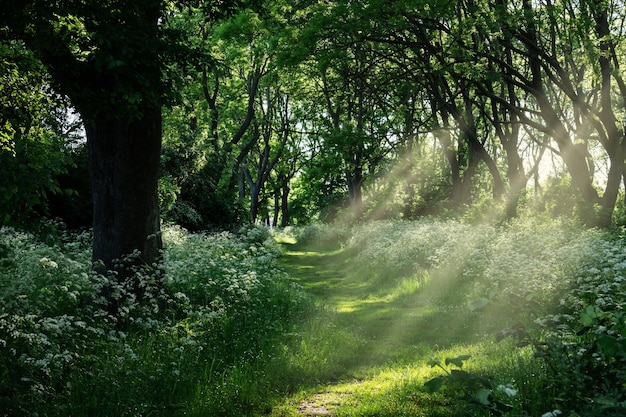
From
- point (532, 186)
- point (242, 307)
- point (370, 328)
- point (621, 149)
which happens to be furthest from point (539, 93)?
point (532, 186)

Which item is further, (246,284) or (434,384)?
(246,284)

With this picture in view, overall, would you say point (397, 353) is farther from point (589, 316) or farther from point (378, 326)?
point (589, 316)

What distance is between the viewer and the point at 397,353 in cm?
773

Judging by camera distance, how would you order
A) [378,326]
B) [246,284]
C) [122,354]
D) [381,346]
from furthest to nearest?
[378,326], [246,284], [381,346], [122,354]

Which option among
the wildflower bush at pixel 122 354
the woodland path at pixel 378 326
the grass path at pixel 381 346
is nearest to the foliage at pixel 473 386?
the grass path at pixel 381 346

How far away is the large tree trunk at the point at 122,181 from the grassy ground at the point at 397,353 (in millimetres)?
3499

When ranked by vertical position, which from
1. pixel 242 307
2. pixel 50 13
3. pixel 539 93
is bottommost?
pixel 242 307

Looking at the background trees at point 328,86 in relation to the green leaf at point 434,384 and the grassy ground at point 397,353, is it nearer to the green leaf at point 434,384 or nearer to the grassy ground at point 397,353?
the grassy ground at point 397,353

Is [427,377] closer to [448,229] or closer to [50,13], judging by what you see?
Answer: [50,13]

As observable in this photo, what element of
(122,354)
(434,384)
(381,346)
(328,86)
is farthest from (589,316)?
(328,86)

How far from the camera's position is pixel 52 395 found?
15.5 feet

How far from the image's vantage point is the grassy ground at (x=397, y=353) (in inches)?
212

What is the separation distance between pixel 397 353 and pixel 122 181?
5439mm

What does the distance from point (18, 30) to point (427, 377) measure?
22.3ft
